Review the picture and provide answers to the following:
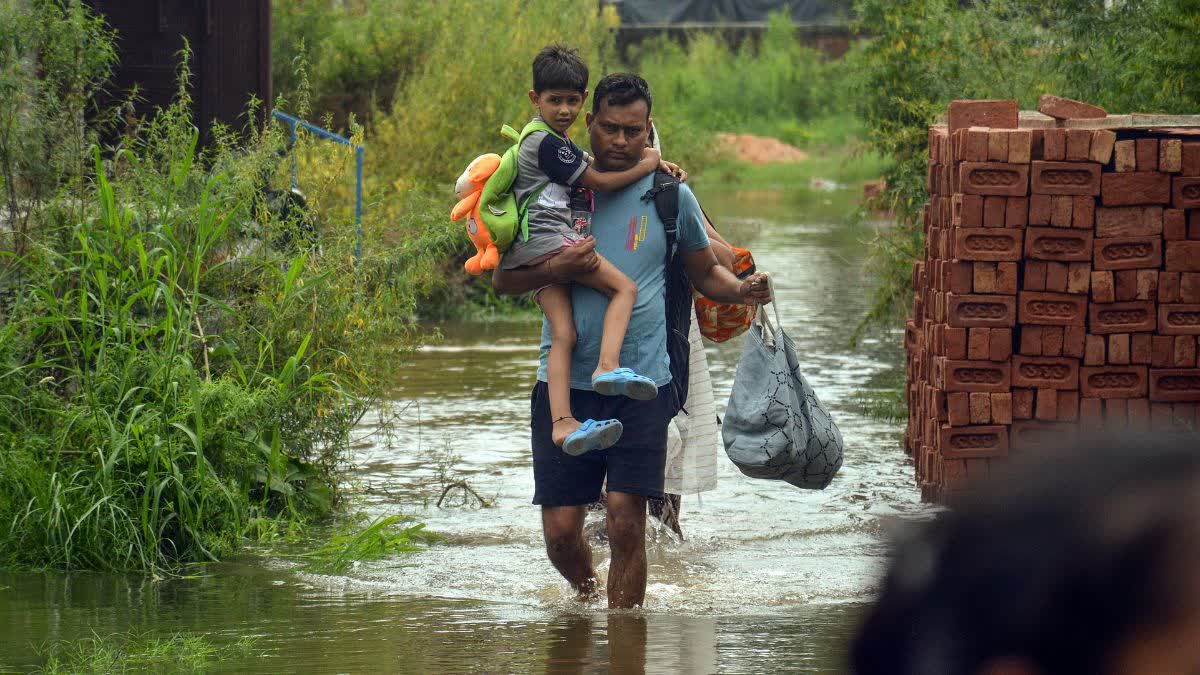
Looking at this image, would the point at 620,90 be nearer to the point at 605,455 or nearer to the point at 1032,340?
the point at 605,455

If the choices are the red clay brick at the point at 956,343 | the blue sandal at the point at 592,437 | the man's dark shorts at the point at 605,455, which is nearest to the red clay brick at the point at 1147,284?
the red clay brick at the point at 956,343

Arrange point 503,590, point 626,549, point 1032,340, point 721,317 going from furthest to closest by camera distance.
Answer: point 1032,340 → point 503,590 → point 721,317 → point 626,549

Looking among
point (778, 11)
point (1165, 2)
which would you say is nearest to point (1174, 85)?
point (1165, 2)

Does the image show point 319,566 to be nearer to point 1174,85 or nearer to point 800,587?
point 800,587

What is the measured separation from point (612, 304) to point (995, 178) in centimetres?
246

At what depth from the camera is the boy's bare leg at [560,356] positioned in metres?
5.41

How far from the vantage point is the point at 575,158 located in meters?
5.54

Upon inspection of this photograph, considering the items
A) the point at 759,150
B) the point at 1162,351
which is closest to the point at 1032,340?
the point at 1162,351

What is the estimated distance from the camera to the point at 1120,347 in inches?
286

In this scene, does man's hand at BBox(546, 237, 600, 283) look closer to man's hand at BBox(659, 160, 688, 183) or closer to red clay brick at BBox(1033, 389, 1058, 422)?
man's hand at BBox(659, 160, 688, 183)

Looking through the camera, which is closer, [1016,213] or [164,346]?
[164,346]

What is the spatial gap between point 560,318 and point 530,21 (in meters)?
12.7

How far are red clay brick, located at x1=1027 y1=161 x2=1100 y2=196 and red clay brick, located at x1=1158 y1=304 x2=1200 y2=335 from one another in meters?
0.62

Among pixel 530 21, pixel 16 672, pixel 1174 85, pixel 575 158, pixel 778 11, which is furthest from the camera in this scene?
pixel 778 11
